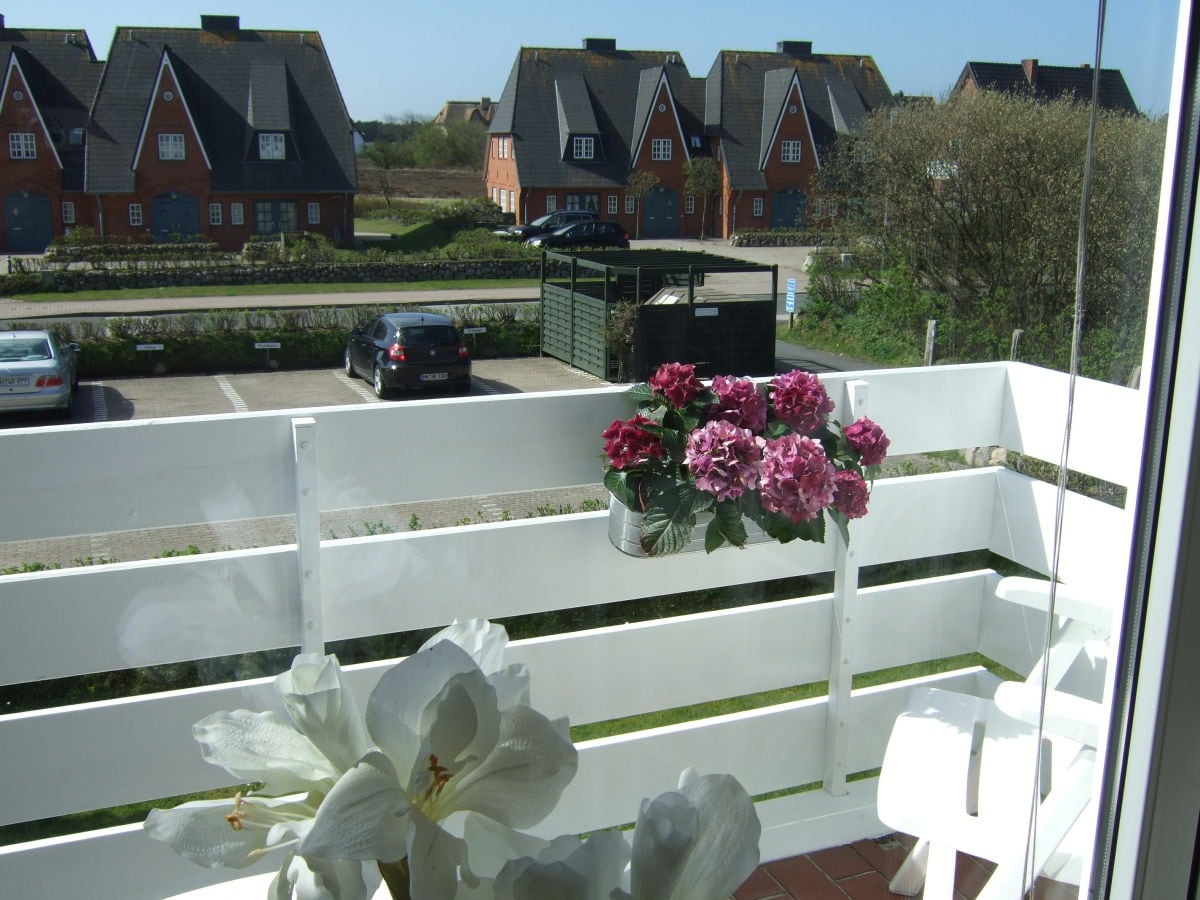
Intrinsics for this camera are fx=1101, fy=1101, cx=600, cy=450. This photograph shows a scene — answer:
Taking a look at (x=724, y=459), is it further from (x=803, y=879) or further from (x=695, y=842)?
(x=695, y=842)

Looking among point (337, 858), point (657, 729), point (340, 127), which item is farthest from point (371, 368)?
point (337, 858)

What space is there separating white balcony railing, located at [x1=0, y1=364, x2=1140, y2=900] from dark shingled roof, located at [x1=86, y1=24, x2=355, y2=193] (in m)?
0.42

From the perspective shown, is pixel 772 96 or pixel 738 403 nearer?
pixel 772 96

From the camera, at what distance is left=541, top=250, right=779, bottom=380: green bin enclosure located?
1.39m

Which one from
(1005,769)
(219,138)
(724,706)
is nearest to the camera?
(219,138)

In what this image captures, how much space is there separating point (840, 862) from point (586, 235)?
3.51 ft

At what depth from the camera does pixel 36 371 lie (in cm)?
123

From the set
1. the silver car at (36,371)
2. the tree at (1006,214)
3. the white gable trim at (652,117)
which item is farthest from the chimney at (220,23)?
the tree at (1006,214)

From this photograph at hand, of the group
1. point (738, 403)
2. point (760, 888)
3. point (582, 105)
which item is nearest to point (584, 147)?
point (582, 105)

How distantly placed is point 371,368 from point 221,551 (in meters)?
0.39

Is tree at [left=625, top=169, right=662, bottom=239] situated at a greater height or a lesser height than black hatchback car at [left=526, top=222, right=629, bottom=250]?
greater

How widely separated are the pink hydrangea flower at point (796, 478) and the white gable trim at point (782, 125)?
1.46ft

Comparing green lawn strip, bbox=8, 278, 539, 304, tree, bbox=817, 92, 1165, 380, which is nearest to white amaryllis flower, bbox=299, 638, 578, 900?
tree, bbox=817, 92, 1165, 380

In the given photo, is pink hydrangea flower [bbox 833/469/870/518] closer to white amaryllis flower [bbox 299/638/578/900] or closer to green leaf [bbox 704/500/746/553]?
green leaf [bbox 704/500/746/553]
